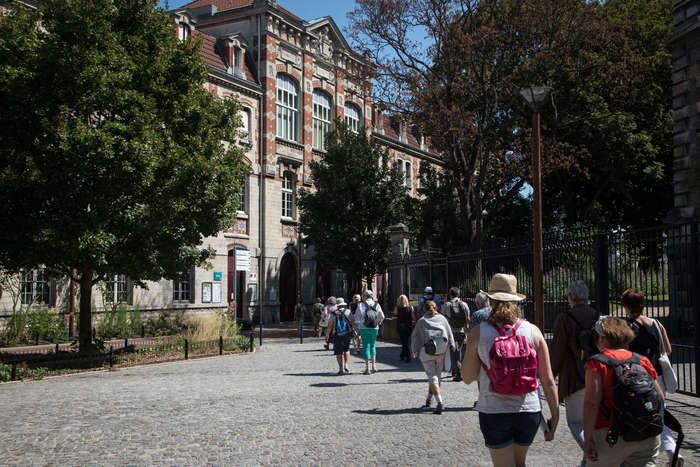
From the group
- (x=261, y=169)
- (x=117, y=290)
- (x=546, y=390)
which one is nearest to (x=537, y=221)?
(x=546, y=390)

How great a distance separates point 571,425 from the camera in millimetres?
6223

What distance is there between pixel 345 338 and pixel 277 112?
2345 centimetres

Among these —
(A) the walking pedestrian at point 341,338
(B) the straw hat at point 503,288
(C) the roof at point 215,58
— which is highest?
(C) the roof at point 215,58

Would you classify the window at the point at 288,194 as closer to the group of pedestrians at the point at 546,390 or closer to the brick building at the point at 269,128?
the brick building at the point at 269,128

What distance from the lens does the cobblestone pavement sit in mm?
7254

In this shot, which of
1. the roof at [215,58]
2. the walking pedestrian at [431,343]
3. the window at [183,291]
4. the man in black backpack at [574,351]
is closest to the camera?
the man in black backpack at [574,351]

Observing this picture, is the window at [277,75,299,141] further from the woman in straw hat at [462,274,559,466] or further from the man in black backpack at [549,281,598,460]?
the woman in straw hat at [462,274,559,466]

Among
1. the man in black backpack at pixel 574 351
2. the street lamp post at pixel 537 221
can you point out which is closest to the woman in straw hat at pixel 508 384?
the man in black backpack at pixel 574 351

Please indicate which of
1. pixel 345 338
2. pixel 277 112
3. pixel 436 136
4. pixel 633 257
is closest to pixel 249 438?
pixel 345 338

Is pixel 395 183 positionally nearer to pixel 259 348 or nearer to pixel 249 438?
pixel 259 348

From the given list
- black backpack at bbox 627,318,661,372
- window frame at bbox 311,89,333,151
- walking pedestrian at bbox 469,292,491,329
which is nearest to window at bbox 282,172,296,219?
window frame at bbox 311,89,333,151

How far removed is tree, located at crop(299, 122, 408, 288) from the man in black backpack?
77.0ft

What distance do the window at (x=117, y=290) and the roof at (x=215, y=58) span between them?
36.3ft

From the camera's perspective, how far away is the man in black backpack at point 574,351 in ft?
20.6
